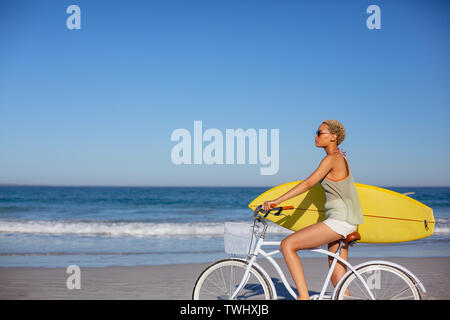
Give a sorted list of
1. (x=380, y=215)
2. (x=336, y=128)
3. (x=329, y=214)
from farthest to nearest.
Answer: (x=380, y=215), (x=336, y=128), (x=329, y=214)

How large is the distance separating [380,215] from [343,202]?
4.54 ft

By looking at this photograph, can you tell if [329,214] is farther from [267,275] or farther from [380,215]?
[380,215]

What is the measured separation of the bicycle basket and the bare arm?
23 centimetres

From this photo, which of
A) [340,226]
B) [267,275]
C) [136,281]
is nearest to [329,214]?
[340,226]

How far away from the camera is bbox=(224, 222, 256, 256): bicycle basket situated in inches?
128

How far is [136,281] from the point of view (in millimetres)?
5930

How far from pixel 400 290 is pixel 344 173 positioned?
1.07 metres

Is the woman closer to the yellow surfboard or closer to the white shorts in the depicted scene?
the white shorts

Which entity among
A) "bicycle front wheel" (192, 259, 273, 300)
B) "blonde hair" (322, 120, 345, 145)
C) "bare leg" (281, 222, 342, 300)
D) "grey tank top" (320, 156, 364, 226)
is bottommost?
"bicycle front wheel" (192, 259, 273, 300)

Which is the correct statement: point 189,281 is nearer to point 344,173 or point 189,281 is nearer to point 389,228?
point 389,228

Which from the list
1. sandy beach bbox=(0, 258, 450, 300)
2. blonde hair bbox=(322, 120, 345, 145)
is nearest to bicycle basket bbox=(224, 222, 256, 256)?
blonde hair bbox=(322, 120, 345, 145)
